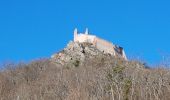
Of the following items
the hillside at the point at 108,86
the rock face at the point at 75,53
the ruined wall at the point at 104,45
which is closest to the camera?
the hillside at the point at 108,86

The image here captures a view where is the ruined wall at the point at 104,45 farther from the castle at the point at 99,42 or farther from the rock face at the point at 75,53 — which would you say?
the rock face at the point at 75,53

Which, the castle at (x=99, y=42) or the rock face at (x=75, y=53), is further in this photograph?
the castle at (x=99, y=42)

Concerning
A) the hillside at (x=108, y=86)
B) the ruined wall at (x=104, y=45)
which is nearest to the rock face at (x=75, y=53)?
the ruined wall at (x=104, y=45)

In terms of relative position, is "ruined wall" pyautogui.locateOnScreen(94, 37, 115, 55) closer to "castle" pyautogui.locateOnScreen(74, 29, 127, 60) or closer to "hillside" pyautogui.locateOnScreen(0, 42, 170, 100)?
"castle" pyautogui.locateOnScreen(74, 29, 127, 60)

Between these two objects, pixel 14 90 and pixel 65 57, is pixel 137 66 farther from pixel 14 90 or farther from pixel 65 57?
pixel 65 57

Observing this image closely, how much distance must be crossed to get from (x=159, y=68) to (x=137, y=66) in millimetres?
3063

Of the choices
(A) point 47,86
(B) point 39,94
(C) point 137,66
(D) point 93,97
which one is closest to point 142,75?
(C) point 137,66

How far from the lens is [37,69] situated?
221ft

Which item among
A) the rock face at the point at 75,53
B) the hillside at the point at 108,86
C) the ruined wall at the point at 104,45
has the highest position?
the ruined wall at the point at 104,45

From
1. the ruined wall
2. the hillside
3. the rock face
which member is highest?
the ruined wall

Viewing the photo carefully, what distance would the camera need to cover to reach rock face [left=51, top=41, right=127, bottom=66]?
68738mm

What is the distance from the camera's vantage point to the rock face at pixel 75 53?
226 ft

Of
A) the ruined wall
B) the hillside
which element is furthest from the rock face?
the hillside

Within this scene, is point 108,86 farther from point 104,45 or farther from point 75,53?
point 104,45
